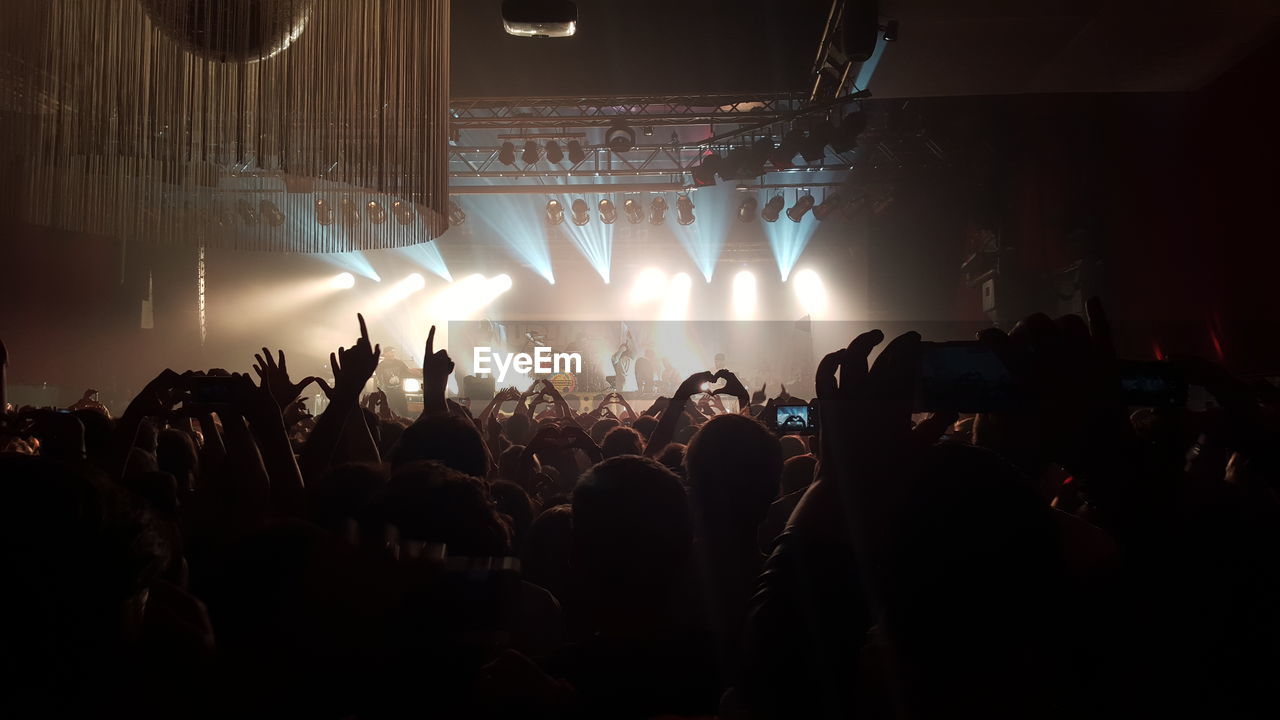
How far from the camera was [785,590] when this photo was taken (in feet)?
3.65

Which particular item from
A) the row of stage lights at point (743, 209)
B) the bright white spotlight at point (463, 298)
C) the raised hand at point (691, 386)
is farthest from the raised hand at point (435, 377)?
the bright white spotlight at point (463, 298)

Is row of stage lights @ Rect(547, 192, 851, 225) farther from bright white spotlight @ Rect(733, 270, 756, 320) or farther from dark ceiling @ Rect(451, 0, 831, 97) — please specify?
dark ceiling @ Rect(451, 0, 831, 97)

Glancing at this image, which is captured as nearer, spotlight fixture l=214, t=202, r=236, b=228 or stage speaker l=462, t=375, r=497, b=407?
spotlight fixture l=214, t=202, r=236, b=228

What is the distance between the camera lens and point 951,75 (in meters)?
6.42

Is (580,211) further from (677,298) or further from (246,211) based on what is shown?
(246,211)

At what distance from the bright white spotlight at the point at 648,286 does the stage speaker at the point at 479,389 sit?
16.9 feet

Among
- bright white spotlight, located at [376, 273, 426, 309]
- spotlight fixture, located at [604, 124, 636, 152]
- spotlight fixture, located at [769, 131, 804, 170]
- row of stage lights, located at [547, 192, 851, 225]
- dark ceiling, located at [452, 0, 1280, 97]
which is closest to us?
dark ceiling, located at [452, 0, 1280, 97]

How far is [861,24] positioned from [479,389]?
29.6ft

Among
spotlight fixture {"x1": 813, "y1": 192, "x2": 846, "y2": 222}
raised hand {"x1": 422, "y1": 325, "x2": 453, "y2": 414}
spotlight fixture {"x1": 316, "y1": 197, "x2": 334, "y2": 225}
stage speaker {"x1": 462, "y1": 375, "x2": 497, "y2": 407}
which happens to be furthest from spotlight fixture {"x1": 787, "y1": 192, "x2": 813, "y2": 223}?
Answer: spotlight fixture {"x1": 316, "y1": 197, "x2": 334, "y2": 225}

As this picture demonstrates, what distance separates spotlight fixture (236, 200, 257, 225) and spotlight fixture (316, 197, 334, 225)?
8.3 inches

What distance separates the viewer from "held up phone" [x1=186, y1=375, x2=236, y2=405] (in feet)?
6.26

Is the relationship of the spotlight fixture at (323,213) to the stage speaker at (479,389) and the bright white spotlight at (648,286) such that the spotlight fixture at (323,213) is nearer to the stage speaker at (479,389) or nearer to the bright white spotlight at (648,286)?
the stage speaker at (479,389)

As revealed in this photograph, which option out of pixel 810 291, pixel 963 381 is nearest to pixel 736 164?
pixel 810 291

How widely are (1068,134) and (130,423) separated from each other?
937cm
